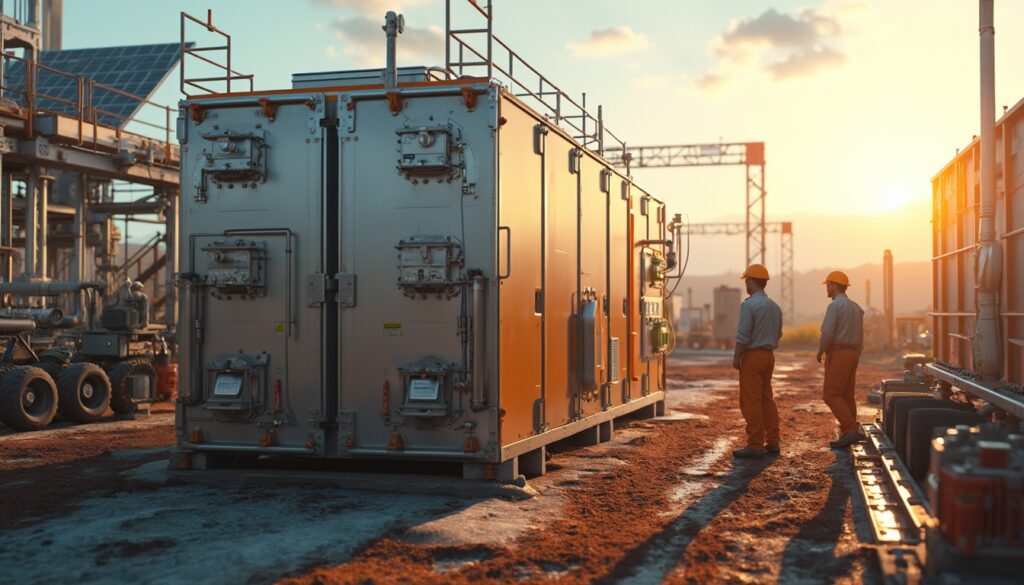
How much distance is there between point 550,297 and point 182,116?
3.87 metres

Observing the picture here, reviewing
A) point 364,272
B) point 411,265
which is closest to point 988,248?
point 411,265

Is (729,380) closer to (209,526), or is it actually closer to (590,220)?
(590,220)

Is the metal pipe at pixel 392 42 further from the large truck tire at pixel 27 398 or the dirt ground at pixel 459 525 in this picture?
the large truck tire at pixel 27 398

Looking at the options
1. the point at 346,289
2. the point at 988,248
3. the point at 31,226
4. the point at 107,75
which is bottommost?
the point at 346,289

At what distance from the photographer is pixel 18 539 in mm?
7047

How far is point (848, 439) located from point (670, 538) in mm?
5296

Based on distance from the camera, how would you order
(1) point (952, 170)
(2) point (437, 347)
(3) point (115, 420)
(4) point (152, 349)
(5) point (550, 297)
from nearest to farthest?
(2) point (437, 347) → (5) point (550, 297) → (1) point (952, 170) → (3) point (115, 420) → (4) point (152, 349)

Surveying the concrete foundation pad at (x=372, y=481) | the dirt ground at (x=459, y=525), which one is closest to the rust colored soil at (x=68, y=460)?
the dirt ground at (x=459, y=525)

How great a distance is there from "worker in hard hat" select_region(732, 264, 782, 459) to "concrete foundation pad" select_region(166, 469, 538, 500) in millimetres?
3472

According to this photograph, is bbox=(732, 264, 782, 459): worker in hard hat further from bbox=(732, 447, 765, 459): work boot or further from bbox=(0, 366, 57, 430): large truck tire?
bbox=(0, 366, 57, 430): large truck tire

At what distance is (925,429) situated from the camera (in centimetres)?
849

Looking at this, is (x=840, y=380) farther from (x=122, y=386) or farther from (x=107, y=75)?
(x=107, y=75)

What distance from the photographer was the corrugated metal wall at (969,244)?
841 cm

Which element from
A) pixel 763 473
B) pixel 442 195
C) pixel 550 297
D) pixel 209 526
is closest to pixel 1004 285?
pixel 763 473
